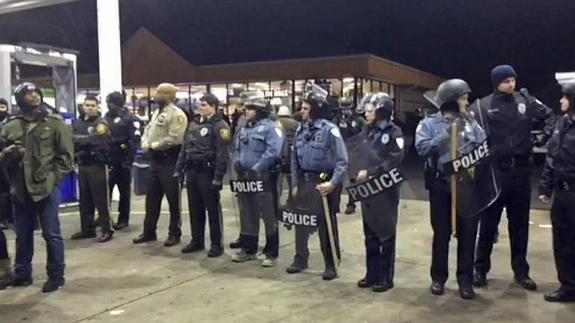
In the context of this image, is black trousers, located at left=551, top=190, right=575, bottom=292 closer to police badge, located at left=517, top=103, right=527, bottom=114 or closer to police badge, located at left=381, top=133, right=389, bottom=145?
police badge, located at left=517, top=103, right=527, bottom=114

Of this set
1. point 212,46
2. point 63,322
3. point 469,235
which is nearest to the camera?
point 63,322

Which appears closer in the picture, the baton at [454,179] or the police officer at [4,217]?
the baton at [454,179]

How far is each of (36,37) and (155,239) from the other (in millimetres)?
19102

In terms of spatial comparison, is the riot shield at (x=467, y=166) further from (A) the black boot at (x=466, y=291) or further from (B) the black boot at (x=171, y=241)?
(B) the black boot at (x=171, y=241)

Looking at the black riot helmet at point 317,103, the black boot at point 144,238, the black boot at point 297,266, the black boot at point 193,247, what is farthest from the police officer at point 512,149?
the black boot at point 144,238

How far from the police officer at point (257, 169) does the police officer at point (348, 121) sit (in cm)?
216

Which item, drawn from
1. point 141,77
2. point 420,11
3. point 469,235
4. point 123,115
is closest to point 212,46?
point 141,77

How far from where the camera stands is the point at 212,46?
25781 mm

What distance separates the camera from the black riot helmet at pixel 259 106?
231 inches

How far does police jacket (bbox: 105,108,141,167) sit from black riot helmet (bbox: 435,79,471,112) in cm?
425

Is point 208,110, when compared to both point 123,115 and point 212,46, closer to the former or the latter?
point 123,115

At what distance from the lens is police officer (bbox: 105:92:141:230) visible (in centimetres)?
763

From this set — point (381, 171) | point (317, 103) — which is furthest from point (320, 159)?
point (381, 171)

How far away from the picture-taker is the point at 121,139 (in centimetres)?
766
